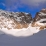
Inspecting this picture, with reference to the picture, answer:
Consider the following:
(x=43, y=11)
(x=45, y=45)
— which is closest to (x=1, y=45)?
(x=45, y=45)

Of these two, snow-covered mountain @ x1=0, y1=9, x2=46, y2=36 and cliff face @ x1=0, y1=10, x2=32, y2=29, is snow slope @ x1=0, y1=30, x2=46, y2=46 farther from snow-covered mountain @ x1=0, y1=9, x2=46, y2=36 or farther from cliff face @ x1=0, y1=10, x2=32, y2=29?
cliff face @ x1=0, y1=10, x2=32, y2=29

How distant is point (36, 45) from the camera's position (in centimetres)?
276

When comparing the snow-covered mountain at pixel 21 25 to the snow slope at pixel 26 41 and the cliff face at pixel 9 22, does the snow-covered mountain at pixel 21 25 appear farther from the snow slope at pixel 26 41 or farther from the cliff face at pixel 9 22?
the snow slope at pixel 26 41

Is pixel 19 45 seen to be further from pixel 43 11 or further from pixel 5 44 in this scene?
pixel 43 11

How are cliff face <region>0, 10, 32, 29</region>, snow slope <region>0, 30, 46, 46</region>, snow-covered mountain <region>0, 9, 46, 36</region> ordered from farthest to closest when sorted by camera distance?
cliff face <region>0, 10, 32, 29</region>, snow-covered mountain <region>0, 9, 46, 36</region>, snow slope <region>0, 30, 46, 46</region>

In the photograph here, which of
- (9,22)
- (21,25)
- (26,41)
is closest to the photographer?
(26,41)

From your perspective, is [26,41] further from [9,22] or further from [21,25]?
[9,22]

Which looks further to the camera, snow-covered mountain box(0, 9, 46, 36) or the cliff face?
the cliff face

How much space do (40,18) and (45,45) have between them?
1006 centimetres

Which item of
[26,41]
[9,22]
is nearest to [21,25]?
[9,22]

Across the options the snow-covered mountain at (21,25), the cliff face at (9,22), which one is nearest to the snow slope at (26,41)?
the snow-covered mountain at (21,25)

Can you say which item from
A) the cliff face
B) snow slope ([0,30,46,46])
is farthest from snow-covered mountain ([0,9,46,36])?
snow slope ([0,30,46,46])

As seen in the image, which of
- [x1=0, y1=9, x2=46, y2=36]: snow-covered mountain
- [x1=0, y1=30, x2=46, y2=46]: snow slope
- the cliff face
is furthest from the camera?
the cliff face

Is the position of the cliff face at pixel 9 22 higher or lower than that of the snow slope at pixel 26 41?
higher
